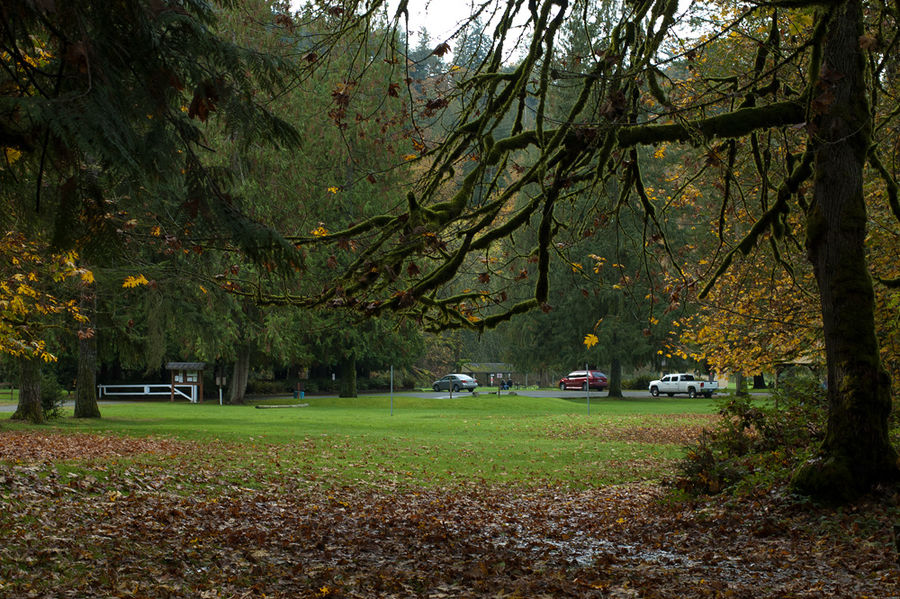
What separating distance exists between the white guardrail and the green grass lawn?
5.28 m

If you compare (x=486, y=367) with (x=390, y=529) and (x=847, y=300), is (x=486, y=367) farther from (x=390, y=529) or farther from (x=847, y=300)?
(x=847, y=300)

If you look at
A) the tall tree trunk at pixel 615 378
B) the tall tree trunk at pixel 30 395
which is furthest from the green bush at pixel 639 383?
the tall tree trunk at pixel 30 395

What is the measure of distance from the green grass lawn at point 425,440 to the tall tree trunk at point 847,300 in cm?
439

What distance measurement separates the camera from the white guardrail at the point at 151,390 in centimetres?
3497

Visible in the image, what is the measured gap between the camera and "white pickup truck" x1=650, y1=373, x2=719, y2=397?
45.4 m

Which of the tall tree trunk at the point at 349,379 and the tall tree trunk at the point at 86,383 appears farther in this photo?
the tall tree trunk at the point at 349,379

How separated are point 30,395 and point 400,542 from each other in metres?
15.5

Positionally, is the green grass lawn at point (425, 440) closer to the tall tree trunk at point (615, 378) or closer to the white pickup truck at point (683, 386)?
the tall tree trunk at point (615, 378)

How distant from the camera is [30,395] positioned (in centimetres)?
1908

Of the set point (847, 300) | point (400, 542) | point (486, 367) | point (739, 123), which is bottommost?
point (400, 542)

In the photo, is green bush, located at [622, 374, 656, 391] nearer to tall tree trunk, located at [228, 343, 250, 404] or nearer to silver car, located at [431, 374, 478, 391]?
silver car, located at [431, 374, 478, 391]

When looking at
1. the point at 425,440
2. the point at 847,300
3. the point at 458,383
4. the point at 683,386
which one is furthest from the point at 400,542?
the point at 458,383

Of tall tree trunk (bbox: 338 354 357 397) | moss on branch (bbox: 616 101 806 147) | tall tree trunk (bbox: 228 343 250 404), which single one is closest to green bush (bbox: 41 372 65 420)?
tall tree trunk (bbox: 228 343 250 404)

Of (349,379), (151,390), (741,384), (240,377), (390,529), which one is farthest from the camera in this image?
(349,379)
